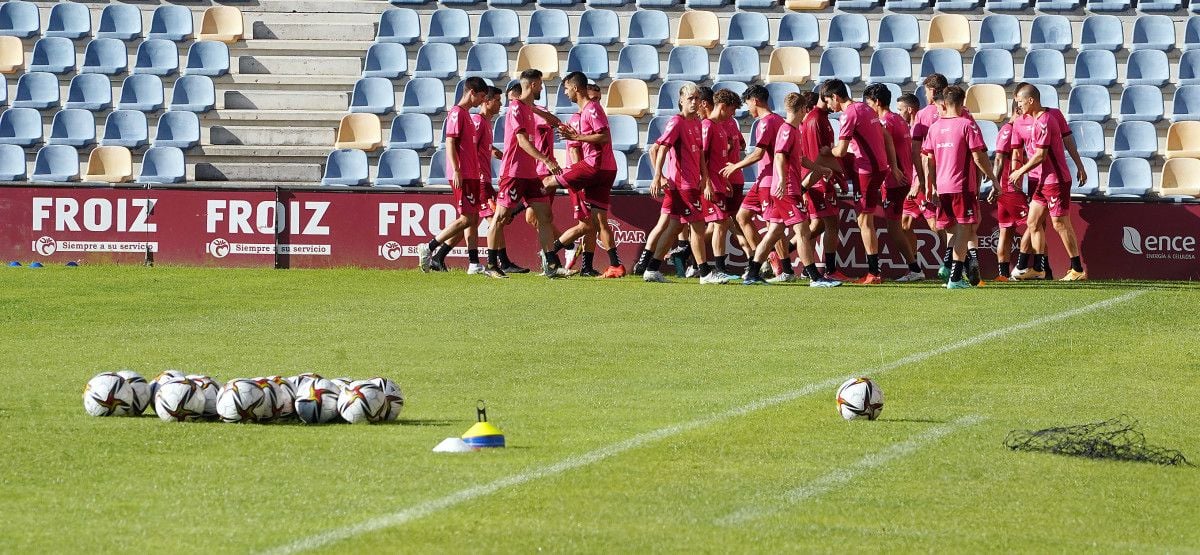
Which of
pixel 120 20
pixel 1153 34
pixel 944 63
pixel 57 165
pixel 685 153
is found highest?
pixel 120 20

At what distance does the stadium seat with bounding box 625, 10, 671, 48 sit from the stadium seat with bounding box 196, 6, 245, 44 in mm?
6095

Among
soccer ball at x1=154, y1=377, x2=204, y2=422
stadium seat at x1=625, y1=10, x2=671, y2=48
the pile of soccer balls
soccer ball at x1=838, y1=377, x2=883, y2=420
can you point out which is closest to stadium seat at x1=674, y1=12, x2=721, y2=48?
stadium seat at x1=625, y1=10, x2=671, y2=48

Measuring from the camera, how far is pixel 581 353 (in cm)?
1182

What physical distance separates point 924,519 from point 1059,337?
6.96 m

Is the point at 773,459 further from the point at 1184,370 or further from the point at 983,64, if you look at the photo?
the point at 983,64

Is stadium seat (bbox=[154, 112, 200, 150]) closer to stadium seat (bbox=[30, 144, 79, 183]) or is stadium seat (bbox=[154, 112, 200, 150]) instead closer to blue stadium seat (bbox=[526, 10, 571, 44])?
stadium seat (bbox=[30, 144, 79, 183])

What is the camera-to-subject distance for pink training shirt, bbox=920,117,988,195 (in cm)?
1773

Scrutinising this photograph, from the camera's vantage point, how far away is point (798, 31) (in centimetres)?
2605

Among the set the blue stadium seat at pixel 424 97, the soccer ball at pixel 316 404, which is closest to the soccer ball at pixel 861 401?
the soccer ball at pixel 316 404

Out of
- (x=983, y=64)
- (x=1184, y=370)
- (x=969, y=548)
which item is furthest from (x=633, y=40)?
(x=969, y=548)

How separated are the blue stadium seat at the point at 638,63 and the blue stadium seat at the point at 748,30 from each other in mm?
1288

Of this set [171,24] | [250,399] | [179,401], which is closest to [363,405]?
[250,399]

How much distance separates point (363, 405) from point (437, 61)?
18.0m

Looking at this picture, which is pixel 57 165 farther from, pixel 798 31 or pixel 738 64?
pixel 798 31
